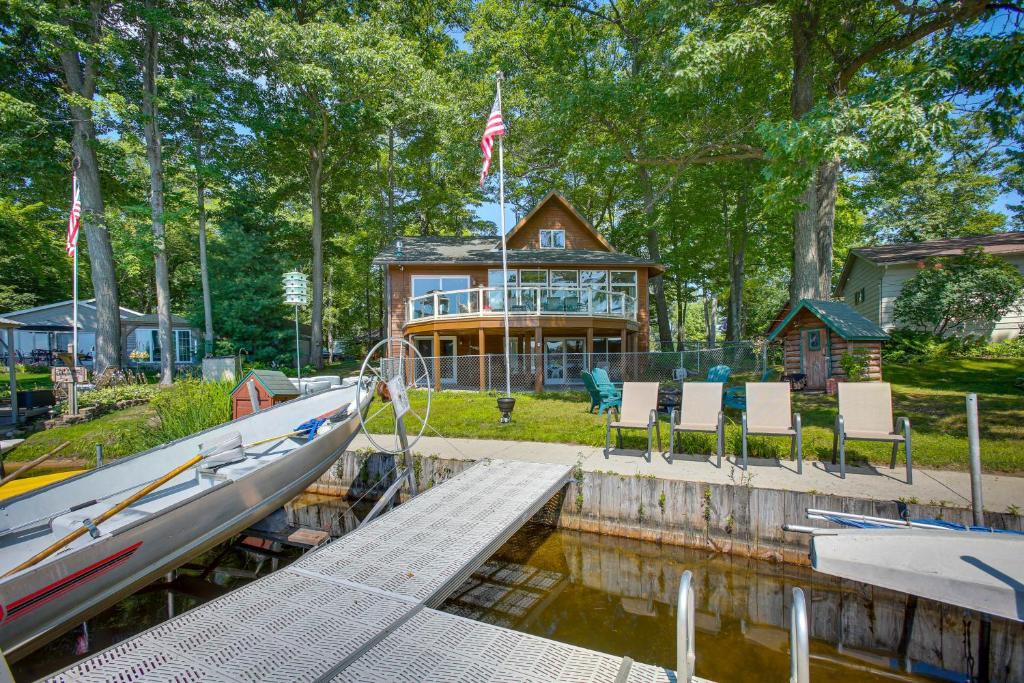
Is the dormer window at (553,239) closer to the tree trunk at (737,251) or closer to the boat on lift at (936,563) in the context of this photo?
the tree trunk at (737,251)

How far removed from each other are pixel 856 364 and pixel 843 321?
105 cm

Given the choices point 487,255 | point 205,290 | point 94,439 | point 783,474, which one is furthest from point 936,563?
point 205,290

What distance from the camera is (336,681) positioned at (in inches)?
93.6

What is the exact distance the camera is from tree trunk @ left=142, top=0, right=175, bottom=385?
683 inches

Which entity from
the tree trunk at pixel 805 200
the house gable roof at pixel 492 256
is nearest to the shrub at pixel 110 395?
the house gable roof at pixel 492 256

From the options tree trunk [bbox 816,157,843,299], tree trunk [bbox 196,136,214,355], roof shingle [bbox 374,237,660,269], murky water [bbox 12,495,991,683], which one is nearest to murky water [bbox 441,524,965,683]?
murky water [bbox 12,495,991,683]

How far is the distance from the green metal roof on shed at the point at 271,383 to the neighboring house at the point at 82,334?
809 inches

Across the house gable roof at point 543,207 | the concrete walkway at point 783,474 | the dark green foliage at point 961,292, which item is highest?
the house gable roof at point 543,207

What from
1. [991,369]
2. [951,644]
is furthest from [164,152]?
[991,369]

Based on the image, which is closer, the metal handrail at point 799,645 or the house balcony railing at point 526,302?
the metal handrail at point 799,645

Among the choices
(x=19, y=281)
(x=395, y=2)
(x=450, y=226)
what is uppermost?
(x=395, y=2)

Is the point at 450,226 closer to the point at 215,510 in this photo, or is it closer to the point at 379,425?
the point at 379,425

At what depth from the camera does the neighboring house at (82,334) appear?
83.8ft

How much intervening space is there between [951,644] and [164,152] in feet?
94.7
